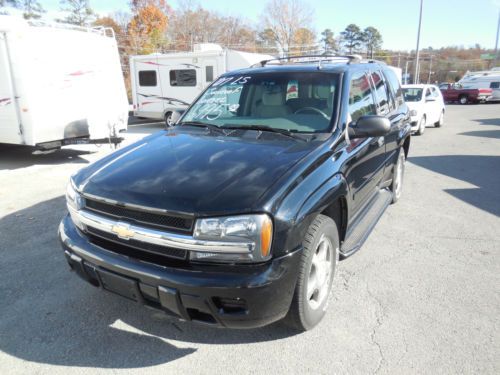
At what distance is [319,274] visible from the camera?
277cm

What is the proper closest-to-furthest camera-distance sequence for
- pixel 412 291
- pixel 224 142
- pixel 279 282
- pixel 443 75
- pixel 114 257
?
1. pixel 279 282
2. pixel 114 257
3. pixel 224 142
4. pixel 412 291
5. pixel 443 75

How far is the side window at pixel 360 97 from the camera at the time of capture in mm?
3490

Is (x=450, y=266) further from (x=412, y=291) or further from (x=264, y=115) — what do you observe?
(x=264, y=115)

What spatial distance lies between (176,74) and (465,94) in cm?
2555

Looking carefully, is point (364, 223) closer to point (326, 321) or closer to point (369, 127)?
point (369, 127)

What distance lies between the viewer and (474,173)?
753 cm

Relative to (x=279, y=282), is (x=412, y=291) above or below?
below

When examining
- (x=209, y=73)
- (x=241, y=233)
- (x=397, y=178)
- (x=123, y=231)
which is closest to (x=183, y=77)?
(x=209, y=73)

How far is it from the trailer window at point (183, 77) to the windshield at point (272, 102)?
423 inches

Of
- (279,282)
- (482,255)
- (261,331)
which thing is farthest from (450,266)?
(279,282)

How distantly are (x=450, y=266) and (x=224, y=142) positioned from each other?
2.60 meters

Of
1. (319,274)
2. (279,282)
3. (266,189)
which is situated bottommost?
(319,274)

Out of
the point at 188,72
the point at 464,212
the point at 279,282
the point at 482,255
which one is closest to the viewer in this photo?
the point at 279,282

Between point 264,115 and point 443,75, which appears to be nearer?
point 264,115
